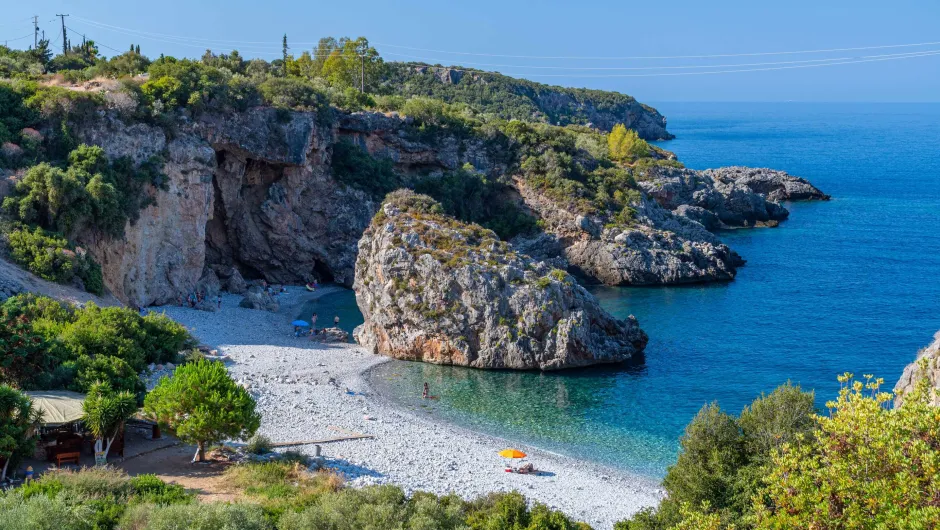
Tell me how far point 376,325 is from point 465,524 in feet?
76.6

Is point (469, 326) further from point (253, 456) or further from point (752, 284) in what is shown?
point (752, 284)

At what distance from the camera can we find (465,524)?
17875 mm

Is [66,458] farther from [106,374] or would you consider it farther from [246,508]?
[246,508]

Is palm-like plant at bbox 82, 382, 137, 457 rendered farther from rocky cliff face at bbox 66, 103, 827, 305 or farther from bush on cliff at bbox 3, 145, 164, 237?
rocky cliff face at bbox 66, 103, 827, 305

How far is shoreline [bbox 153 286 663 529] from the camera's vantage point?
24656mm

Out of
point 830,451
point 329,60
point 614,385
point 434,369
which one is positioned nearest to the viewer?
point 830,451

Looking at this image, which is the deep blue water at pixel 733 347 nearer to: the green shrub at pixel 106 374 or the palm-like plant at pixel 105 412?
the green shrub at pixel 106 374

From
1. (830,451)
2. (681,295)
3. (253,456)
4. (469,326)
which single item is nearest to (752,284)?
(681,295)

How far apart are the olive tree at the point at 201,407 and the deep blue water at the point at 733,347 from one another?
36.8 feet

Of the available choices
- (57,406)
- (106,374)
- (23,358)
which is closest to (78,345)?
(23,358)

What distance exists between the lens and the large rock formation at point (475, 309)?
3809cm

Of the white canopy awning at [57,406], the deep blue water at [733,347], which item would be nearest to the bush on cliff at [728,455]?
the deep blue water at [733,347]

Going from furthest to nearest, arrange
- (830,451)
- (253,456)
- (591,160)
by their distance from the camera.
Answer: (591,160)
(253,456)
(830,451)

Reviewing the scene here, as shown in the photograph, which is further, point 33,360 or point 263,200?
point 263,200
